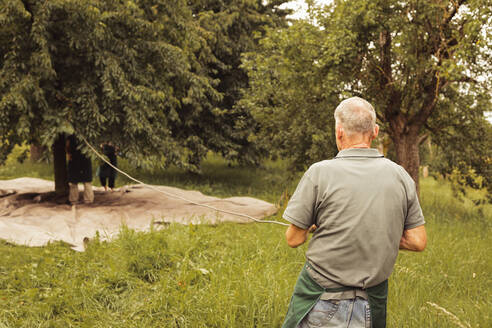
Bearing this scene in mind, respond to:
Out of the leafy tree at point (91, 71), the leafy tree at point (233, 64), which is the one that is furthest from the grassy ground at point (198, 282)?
the leafy tree at point (233, 64)

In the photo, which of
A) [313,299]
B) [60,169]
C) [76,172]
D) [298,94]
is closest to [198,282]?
[313,299]

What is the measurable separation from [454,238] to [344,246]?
16.8 ft

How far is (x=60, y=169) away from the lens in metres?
8.13

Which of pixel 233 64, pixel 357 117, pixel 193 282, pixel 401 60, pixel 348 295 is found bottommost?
pixel 193 282

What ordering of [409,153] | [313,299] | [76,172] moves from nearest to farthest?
[313,299] → [76,172] → [409,153]

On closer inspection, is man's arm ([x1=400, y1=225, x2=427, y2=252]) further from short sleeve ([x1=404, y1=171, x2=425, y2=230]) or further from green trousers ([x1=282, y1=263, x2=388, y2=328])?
green trousers ([x1=282, y1=263, x2=388, y2=328])

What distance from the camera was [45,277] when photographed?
13.3ft

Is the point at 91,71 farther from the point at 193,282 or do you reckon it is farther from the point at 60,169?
the point at 193,282

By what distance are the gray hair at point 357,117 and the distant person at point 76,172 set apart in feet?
22.8

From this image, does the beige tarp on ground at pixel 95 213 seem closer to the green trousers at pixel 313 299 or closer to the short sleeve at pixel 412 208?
the green trousers at pixel 313 299

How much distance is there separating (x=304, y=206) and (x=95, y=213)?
229 inches

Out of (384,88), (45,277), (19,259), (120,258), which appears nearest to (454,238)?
(384,88)

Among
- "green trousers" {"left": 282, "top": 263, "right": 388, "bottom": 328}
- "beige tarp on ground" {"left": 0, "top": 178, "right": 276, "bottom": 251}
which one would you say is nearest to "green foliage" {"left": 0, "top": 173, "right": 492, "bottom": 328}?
"beige tarp on ground" {"left": 0, "top": 178, "right": 276, "bottom": 251}

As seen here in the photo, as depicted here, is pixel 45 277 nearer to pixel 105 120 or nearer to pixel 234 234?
pixel 234 234
